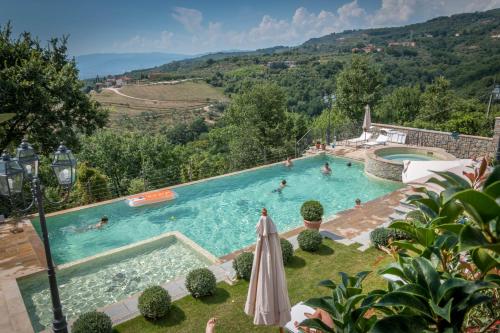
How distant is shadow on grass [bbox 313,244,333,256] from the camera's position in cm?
948

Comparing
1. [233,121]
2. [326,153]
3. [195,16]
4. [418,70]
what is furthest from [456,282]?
[418,70]

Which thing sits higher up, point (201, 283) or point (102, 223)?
point (201, 283)

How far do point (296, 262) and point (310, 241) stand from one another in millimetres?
737

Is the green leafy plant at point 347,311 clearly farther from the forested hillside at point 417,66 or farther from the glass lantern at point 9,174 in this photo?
the forested hillside at point 417,66

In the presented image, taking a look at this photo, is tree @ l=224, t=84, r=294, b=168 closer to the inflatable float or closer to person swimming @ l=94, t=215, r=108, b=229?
the inflatable float

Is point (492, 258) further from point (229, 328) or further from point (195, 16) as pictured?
point (195, 16)

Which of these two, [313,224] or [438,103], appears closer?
[313,224]

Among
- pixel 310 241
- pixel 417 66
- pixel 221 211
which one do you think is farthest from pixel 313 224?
pixel 417 66

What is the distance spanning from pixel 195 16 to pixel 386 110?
4114 cm

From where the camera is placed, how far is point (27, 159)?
5.09 m

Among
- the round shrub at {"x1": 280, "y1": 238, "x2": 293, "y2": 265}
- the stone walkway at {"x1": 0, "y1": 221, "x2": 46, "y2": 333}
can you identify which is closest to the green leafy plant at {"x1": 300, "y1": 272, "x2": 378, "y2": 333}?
the round shrub at {"x1": 280, "y1": 238, "x2": 293, "y2": 265}

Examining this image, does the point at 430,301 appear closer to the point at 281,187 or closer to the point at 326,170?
the point at 281,187

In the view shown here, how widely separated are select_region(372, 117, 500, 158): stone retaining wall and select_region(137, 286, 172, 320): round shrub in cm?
1680

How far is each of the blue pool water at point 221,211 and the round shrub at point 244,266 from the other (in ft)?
11.1
